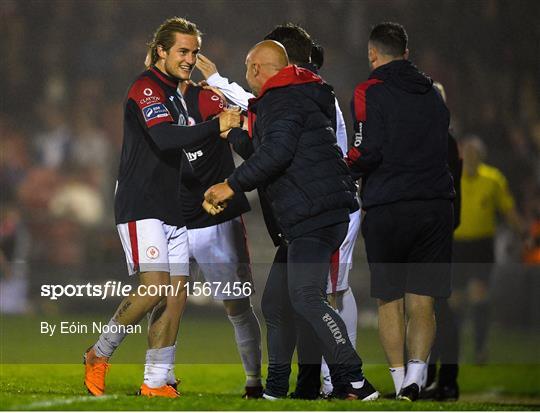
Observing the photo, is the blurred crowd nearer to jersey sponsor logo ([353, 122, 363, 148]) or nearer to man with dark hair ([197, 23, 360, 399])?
man with dark hair ([197, 23, 360, 399])

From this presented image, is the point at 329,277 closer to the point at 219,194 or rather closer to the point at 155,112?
the point at 219,194

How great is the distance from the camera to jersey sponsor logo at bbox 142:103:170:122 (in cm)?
624

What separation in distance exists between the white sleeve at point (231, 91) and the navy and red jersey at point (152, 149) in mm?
535

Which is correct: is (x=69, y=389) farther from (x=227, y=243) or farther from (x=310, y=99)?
(x=310, y=99)

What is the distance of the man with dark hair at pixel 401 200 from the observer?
6.33 metres

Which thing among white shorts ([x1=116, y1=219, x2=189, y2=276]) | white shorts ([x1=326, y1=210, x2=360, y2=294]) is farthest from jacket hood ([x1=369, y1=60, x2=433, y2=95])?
white shorts ([x1=116, y1=219, x2=189, y2=276])

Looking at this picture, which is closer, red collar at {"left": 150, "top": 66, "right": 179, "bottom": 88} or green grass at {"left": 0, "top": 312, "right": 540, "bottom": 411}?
green grass at {"left": 0, "top": 312, "right": 540, "bottom": 411}

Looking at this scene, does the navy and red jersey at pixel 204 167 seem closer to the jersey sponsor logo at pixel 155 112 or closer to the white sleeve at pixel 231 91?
the white sleeve at pixel 231 91

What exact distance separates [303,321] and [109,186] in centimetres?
783

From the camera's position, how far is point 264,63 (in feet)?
19.7

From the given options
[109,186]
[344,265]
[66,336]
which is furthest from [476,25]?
[344,265]

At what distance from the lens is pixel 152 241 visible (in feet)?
20.6

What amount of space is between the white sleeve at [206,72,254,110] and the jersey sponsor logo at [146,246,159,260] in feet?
3.70

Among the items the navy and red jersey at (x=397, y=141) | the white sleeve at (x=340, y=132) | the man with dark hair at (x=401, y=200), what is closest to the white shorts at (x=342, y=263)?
the man with dark hair at (x=401, y=200)
